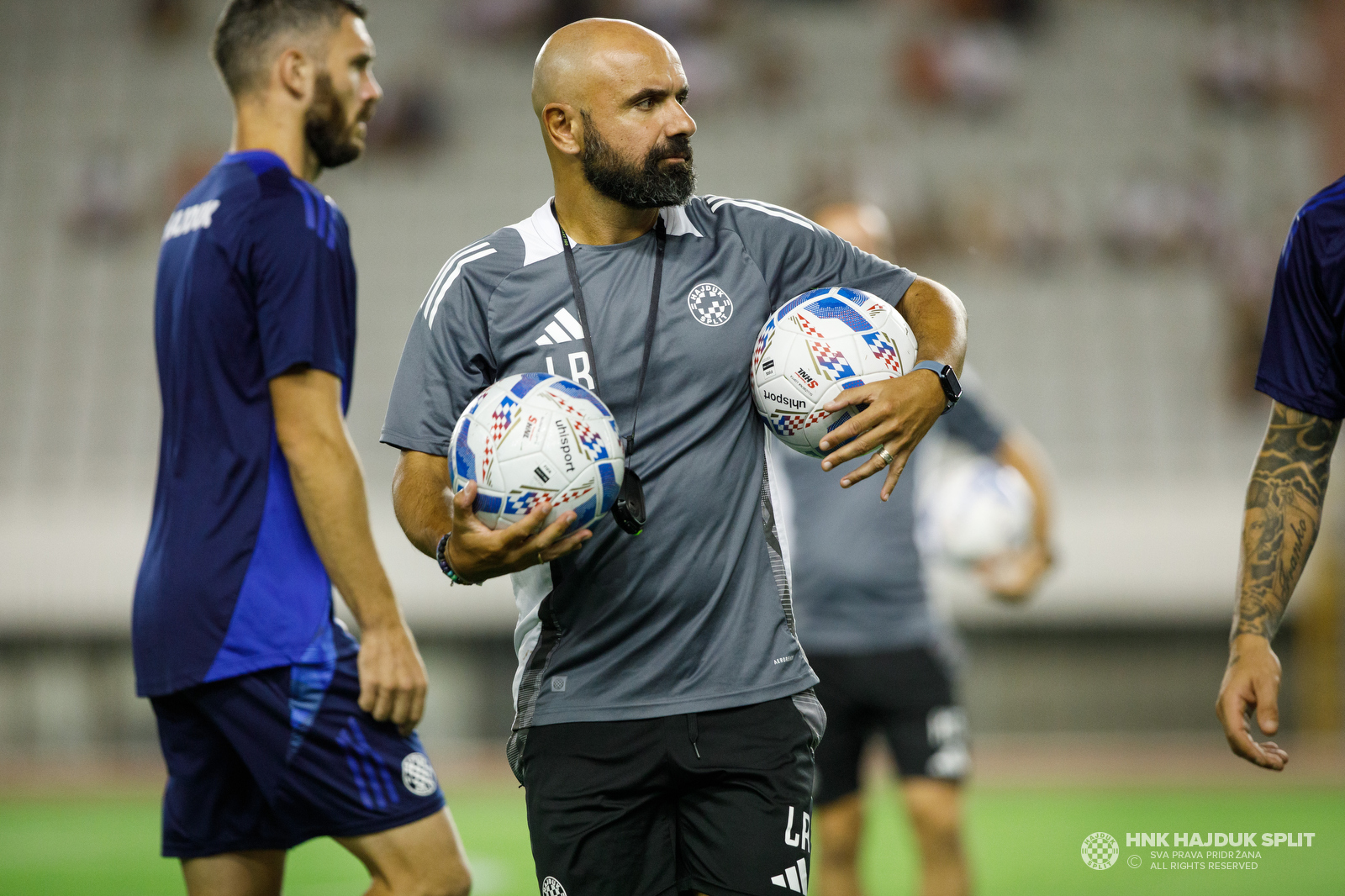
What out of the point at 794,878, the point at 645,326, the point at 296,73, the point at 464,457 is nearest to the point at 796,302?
the point at 645,326

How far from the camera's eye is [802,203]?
16453 millimetres

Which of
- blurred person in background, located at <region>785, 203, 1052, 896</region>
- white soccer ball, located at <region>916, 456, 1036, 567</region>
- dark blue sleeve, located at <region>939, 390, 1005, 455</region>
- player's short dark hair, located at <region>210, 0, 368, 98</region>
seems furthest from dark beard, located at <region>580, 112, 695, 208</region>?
white soccer ball, located at <region>916, 456, 1036, 567</region>

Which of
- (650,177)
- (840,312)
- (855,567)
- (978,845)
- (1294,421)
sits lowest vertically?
(978,845)

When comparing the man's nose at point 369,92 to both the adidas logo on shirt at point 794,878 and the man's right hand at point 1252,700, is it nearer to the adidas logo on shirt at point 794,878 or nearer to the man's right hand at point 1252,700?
the adidas logo on shirt at point 794,878

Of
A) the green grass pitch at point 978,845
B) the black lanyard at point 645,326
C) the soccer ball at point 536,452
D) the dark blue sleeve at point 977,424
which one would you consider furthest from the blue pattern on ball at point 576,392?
the green grass pitch at point 978,845

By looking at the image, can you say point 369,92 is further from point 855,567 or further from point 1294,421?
point 855,567

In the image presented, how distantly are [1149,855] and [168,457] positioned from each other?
5605 mm

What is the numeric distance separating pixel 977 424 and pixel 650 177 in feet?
10.0

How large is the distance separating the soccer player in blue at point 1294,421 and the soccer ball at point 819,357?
879mm

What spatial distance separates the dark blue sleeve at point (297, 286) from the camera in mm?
3238

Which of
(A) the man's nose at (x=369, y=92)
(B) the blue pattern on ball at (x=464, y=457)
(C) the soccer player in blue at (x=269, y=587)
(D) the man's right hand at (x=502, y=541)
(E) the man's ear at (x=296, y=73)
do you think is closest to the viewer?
(D) the man's right hand at (x=502, y=541)

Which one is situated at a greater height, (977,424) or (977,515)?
(977,424)

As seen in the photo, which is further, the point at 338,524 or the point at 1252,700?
the point at 338,524

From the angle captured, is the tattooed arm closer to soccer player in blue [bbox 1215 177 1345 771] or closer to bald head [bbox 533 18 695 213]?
soccer player in blue [bbox 1215 177 1345 771]
